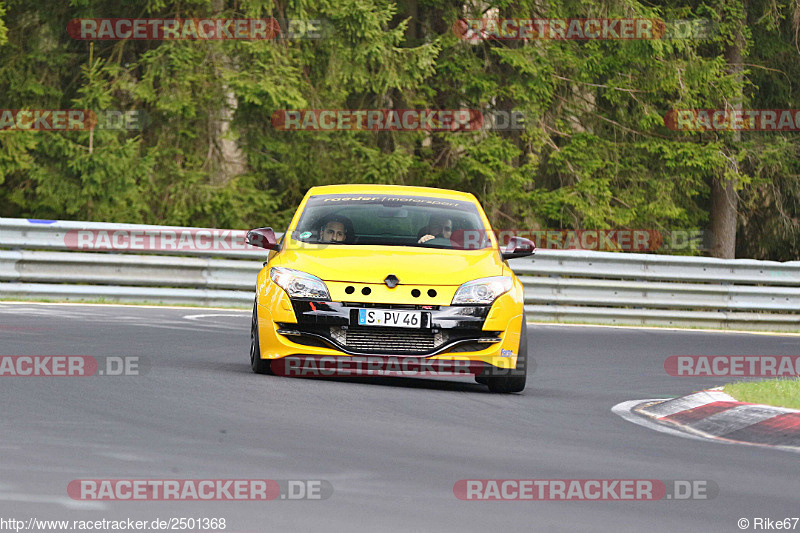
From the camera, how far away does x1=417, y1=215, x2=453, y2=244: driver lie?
11.2 meters

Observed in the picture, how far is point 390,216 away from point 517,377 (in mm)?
1760

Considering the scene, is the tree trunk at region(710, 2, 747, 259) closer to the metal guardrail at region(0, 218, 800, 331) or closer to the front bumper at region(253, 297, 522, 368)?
the metal guardrail at region(0, 218, 800, 331)

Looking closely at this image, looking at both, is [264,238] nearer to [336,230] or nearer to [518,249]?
[336,230]

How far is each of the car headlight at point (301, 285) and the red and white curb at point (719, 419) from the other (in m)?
2.18

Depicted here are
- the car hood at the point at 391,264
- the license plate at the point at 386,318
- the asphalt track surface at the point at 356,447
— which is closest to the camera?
the asphalt track surface at the point at 356,447

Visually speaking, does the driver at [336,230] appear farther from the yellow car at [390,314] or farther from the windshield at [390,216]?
Result: the yellow car at [390,314]

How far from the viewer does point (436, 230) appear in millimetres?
11312

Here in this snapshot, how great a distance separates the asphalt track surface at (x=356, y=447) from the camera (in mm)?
5762

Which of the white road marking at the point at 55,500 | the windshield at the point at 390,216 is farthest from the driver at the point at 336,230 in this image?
the white road marking at the point at 55,500

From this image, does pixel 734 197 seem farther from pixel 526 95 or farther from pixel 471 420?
pixel 471 420

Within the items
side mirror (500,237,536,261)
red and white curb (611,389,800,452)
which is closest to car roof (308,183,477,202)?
side mirror (500,237,536,261)

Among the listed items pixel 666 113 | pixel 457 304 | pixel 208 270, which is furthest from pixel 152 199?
pixel 457 304

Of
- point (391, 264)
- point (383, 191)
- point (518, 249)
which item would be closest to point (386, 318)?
point (391, 264)

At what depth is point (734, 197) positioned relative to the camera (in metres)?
33.5
